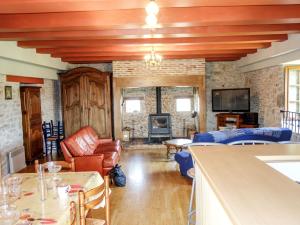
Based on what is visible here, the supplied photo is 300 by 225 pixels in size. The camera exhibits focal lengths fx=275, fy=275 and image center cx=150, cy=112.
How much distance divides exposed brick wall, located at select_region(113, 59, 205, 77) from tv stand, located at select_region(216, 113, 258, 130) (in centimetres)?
160

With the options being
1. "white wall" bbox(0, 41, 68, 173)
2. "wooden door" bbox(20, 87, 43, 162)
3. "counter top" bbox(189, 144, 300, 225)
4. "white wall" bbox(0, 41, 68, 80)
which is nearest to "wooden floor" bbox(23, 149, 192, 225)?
"wooden door" bbox(20, 87, 43, 162)

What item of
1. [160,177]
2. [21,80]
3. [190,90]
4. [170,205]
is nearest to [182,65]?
[190,90]

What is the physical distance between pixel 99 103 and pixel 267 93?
180 inches

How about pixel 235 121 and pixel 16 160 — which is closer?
pixel 16 160

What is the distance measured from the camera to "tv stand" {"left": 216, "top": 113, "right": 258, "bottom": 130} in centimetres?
772

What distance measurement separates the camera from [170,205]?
4.02 meters

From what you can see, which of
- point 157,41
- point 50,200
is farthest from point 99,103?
point 50,200

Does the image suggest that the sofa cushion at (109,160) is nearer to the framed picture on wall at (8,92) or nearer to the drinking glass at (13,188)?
the framed picture on wall at (8,92)

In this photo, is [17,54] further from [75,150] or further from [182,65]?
[182,65]

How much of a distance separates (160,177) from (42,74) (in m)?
4.08

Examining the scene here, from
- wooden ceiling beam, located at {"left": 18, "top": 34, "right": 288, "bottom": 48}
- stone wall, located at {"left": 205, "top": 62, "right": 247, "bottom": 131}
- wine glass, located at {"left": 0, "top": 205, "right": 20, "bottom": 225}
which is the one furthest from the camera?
stone wall, located at {"left": 205, "top": 62, "right": 247, "bottom": 131}

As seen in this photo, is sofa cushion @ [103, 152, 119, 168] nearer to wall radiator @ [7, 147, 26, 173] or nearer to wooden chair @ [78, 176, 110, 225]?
wall radiator @ [7, 147, 26, 173]

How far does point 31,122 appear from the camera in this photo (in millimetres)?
6574

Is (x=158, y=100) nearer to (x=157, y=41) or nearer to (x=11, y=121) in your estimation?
(x=157, y=41)
